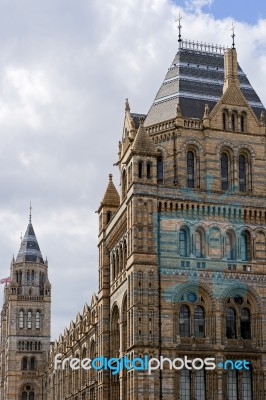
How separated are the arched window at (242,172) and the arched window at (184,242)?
20.0 feet

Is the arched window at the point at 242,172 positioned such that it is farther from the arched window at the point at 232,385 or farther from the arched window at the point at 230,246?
the arched window at the point at 232,385

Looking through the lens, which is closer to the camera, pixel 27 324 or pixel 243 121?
pixel 243 121

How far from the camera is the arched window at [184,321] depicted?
191ft

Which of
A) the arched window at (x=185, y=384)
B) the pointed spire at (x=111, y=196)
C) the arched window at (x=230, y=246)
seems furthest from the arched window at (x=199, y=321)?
the pointed spire at (x=111, y=196)

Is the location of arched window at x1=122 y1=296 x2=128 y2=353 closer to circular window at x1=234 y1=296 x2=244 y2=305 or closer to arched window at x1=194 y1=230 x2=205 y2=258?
arched window at x1=194 y1=230 x2=205 y2=258

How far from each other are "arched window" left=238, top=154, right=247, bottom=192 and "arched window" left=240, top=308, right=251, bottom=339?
31.0ft

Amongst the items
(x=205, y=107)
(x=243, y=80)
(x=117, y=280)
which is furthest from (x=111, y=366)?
(x=243, y=80)

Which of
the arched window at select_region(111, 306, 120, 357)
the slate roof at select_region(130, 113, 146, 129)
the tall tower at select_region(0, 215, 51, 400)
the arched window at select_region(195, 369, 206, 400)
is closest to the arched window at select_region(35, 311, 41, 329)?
the tall tower at select_region(0, 215, 51, 400)

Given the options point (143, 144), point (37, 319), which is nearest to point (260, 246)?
point (143, 144)

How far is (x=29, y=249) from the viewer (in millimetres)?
135875

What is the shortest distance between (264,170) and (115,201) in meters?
14.6

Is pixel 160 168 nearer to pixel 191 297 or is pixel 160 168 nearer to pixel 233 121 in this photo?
pixel 233 121

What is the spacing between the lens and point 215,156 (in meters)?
62.8

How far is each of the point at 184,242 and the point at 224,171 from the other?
7050mm
